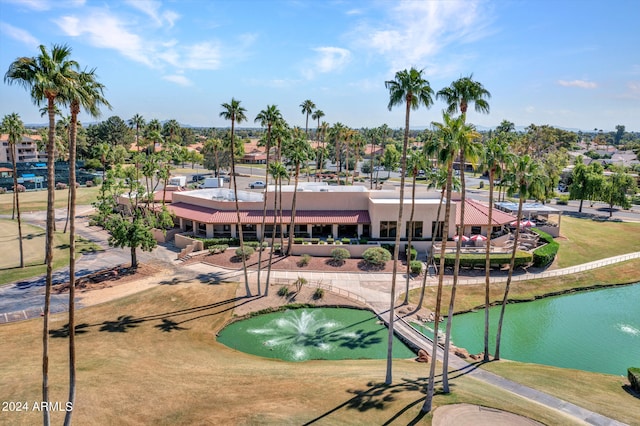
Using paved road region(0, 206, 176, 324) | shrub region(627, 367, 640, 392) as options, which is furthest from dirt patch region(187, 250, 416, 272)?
shrub region(627, 367, 640, 392)

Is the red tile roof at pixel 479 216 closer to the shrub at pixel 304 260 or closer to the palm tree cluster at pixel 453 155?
the shrub at pixel 304 260

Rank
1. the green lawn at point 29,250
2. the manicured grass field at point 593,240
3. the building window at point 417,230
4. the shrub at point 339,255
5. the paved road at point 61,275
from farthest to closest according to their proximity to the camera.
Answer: the building window at point 417,230
the manicured grass field at point 593,240
the shrub at point 339,255
the green lawn at point 29,250
the paved road at point 61,275

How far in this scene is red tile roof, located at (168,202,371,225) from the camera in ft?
180

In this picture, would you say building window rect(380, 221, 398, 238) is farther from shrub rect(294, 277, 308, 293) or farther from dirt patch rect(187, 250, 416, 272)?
shrub rect(294, 277, 308, 293)

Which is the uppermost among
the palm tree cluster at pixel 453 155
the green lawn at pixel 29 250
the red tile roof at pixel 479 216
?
the palm tree cluster at pixel 453 155

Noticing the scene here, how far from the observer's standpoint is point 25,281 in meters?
41.6

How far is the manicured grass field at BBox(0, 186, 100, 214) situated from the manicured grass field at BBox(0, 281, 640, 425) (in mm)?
54953

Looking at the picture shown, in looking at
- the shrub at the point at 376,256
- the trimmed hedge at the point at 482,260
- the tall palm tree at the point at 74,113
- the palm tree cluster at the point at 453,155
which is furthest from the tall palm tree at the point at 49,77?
the trimmed hedge at the point at 482,260

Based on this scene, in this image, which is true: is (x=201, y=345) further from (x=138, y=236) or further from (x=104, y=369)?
(x=138, y=236)

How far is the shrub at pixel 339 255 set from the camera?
49.4 metres

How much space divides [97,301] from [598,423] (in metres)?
39.5

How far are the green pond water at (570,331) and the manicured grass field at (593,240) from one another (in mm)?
8809

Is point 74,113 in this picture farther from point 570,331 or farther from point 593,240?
point 593,240

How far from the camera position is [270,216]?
→ 184 feet
